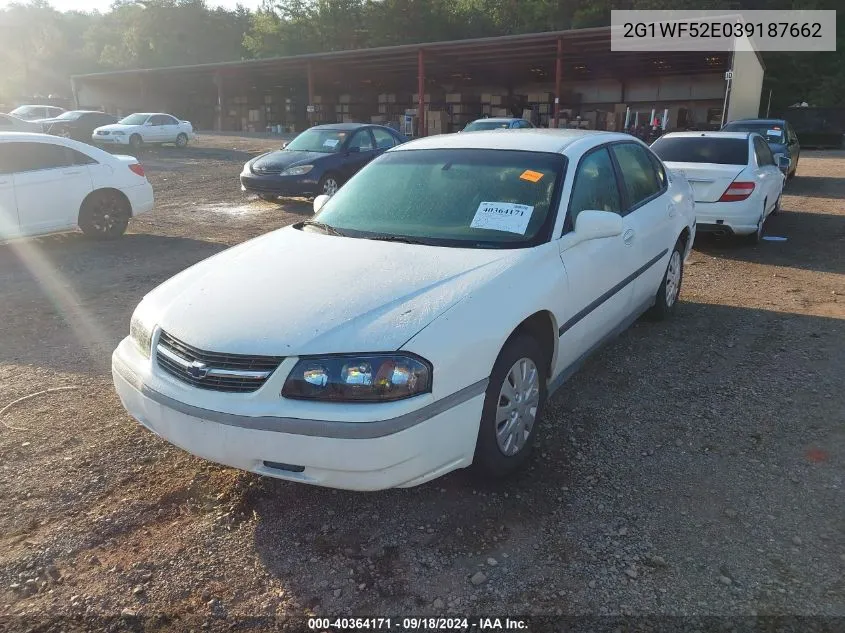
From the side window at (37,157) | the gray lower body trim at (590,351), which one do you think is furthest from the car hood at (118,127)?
the gray lower body trim at (590,351)

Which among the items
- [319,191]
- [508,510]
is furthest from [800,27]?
[508,510]

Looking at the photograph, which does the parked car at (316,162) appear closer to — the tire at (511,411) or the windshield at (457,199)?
the windshield at (457,199)

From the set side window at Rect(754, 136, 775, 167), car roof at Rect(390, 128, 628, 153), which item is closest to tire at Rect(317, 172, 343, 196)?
side window at Rect(754, 136, 775, 167)

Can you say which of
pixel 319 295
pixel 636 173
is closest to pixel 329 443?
pixel 319 295

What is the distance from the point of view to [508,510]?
2.97 meters

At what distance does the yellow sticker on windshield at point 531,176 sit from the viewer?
3719 mm

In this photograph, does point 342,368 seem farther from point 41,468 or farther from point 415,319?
point 41,468

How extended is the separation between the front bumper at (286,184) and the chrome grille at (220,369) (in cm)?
906

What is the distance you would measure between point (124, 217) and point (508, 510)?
817cm

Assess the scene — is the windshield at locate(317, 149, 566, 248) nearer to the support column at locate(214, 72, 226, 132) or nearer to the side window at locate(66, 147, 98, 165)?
the side window at locate(66, 147, 98, 165)

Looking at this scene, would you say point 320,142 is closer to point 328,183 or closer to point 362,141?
Result: point 362,141

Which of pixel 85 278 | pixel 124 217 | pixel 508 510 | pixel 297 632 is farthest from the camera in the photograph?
pixel 124 217

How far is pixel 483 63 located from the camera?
32375 mm

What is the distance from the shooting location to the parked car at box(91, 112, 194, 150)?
83.4 ft
